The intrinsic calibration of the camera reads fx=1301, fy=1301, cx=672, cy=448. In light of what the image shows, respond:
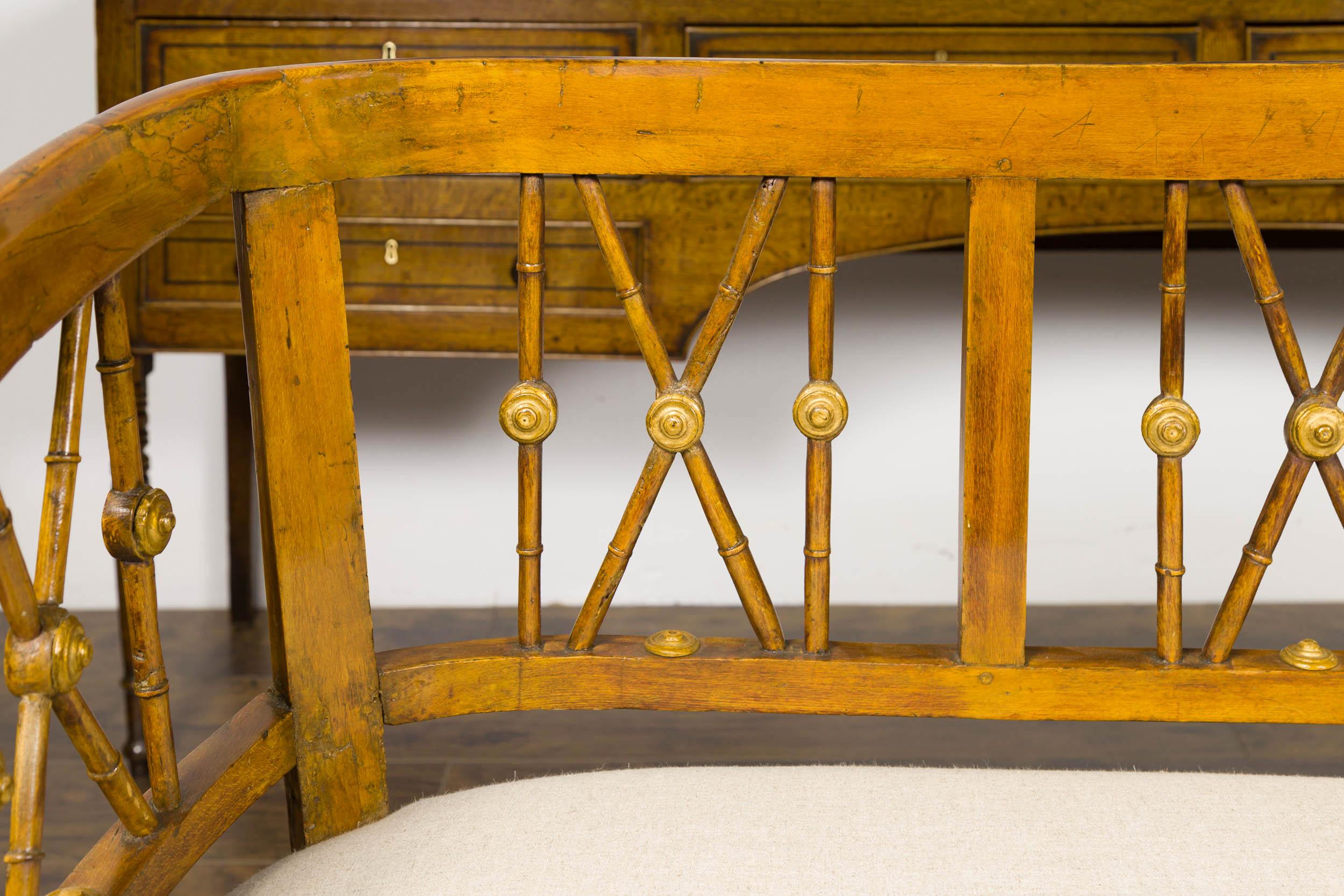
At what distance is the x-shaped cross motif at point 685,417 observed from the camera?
29.9 inches

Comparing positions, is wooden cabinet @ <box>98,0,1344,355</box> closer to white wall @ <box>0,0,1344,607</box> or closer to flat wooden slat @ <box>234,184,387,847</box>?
white wall @ <box>0,0,1344,607</box>

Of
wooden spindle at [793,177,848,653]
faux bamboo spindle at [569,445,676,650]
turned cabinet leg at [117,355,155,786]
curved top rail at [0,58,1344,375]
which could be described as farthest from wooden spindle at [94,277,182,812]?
turned cabinet leg at [117,355,155,786]

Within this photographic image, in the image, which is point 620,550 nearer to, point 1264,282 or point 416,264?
point 1264,282

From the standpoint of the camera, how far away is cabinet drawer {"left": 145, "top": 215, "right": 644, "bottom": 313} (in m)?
1.76

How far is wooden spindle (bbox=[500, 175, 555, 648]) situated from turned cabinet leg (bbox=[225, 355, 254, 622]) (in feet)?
5.91

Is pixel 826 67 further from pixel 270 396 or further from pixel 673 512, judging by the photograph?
pixel 673 512

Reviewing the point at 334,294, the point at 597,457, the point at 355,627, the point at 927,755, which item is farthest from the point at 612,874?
the point at 597,457

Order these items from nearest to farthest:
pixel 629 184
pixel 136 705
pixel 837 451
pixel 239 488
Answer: pixel 629 184 < pixel 136 705 < pixel 239 488 < pixel 837 451

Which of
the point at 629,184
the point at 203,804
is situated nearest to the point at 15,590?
the point at 203,804

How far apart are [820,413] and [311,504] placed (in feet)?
0.99

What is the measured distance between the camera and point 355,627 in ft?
2.50

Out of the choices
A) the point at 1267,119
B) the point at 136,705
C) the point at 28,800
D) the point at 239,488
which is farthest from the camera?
the point at 239,488

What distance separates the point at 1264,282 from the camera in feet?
2.46

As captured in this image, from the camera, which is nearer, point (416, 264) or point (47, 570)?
point (47, 570)
